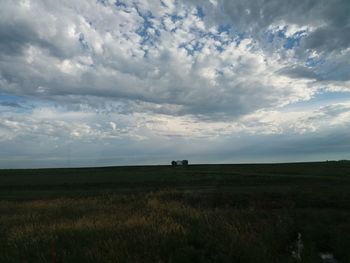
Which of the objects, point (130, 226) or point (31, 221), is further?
point (31, 221)

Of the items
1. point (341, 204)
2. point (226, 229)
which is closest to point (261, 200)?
point (341, 204)

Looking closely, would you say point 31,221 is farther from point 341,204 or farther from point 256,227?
point 341,204

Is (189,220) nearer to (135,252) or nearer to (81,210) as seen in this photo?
(135,252)

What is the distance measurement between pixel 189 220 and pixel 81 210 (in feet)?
25.3

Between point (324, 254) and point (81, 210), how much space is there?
12927 mm

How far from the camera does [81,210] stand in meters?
19.2

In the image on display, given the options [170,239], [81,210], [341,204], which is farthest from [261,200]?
[170,239]

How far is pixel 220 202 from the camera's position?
2397cm

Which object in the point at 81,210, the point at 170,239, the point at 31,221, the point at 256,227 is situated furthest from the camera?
the point at 81,210

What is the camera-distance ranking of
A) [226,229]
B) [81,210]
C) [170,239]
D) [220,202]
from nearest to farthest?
[170,239], [226,229], [81,210], [220,202]

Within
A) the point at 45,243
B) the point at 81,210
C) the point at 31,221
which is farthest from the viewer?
the point at 81,210

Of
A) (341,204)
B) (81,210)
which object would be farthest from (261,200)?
(81,210)

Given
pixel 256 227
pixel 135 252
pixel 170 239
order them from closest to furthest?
pixel 135 252, pixel 170 239, pixel 256 227

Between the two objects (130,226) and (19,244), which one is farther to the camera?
(130,226)
